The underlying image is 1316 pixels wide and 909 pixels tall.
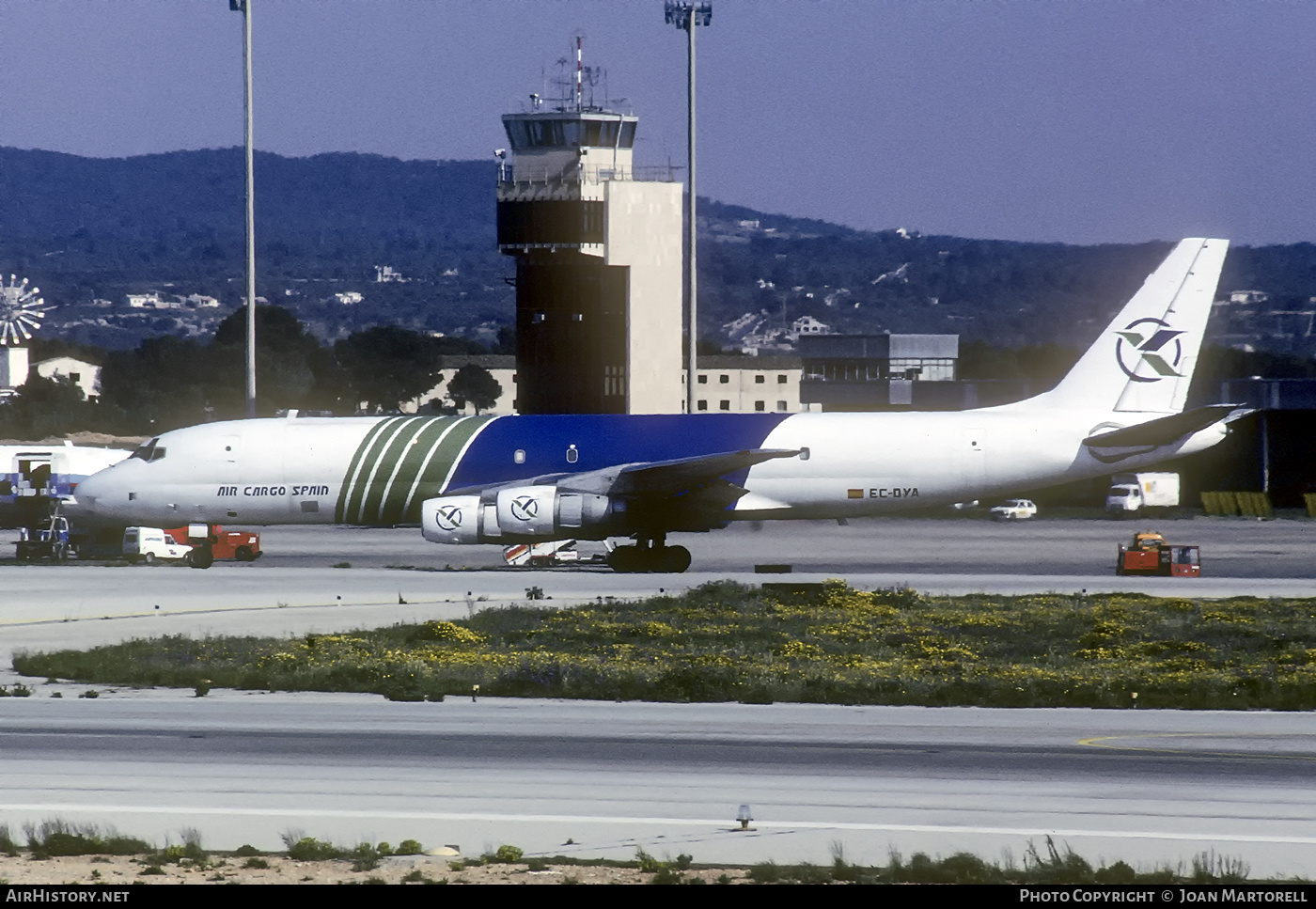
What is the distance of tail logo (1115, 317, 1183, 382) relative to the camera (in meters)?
43.7

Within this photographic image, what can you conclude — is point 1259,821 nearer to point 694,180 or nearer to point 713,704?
point 713,704

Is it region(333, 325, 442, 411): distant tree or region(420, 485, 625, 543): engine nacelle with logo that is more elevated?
region(333, 325, 442, 411): distant tree

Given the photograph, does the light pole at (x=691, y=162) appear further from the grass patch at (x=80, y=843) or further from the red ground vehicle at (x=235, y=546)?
the grass patch at (x=80, y=843)

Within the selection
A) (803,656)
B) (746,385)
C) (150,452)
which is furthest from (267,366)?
(803,656)

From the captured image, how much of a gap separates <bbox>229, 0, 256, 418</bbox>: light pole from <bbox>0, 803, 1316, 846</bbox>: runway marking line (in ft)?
126

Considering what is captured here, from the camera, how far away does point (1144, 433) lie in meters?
41.7

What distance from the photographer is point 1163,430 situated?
136ft

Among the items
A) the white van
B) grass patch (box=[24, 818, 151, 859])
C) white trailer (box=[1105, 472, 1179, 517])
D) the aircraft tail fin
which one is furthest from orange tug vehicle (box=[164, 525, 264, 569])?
white trailer (box=[1105, 472, 1179, 517])

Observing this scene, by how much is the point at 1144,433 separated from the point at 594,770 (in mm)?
28290

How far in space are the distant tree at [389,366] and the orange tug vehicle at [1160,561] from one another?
132 m

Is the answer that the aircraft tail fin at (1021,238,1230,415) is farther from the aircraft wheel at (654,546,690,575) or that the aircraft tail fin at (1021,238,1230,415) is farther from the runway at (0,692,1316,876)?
the runway at (0,692,1316,876)

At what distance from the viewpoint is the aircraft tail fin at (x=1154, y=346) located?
143 feet

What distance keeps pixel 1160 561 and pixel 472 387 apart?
13363 cm

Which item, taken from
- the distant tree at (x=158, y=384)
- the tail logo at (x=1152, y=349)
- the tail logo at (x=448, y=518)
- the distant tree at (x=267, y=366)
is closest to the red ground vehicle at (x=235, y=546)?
the tail logo at (x=448, y=518)
